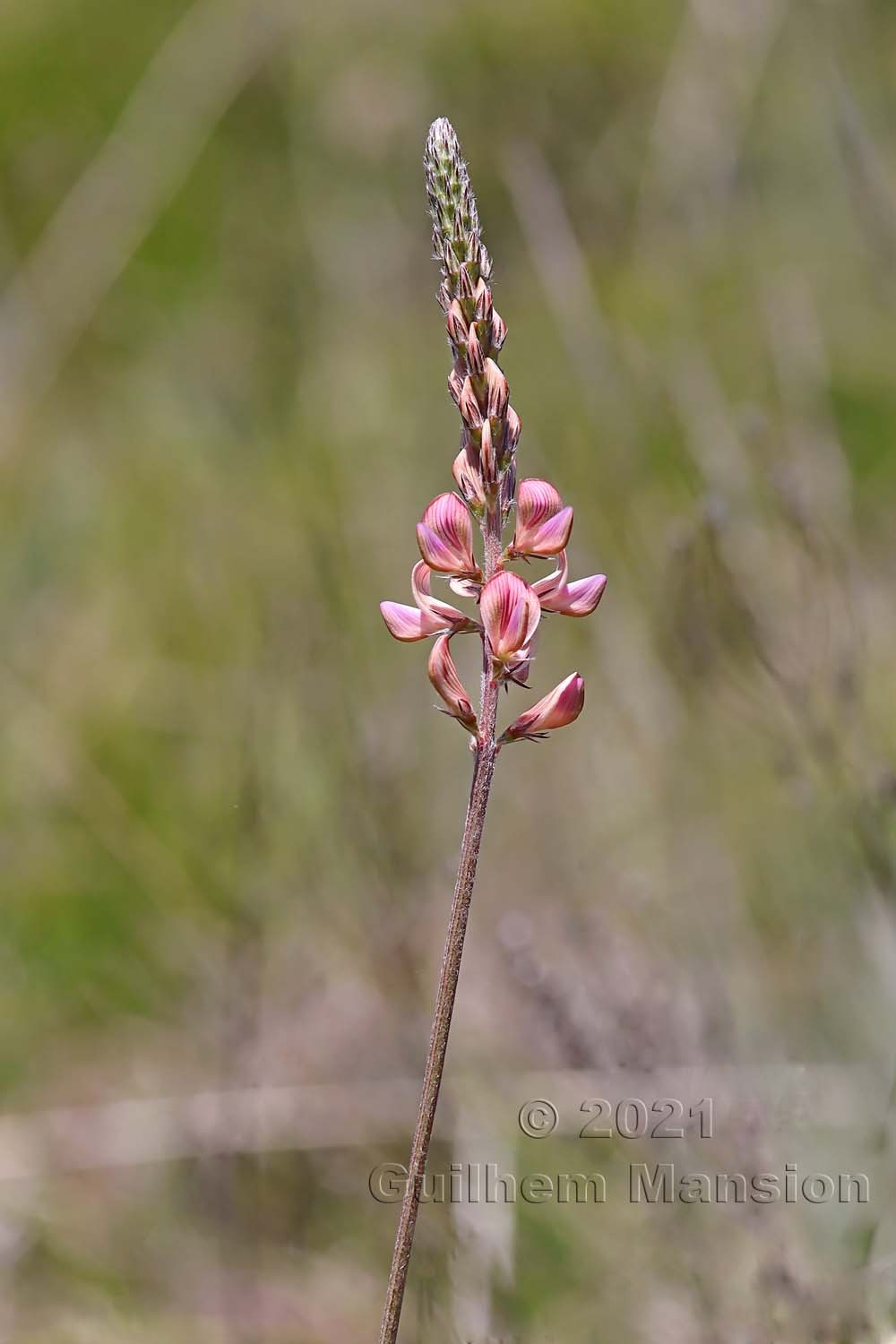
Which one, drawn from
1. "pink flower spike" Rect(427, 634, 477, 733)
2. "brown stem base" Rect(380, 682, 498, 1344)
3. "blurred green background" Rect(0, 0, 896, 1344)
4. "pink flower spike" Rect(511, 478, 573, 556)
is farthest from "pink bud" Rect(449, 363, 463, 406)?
"blurred green background" Rect(0, 0, 896, 1344)

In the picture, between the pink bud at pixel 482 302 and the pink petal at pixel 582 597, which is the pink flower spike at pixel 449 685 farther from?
the pink bud at pixel 482 302

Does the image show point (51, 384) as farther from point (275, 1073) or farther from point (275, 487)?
point (275, 1073)

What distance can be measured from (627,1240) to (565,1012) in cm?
41

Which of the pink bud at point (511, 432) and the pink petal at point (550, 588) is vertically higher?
the pink bud at point (511, 432)

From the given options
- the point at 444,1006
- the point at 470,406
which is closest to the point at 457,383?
the point at 470,406

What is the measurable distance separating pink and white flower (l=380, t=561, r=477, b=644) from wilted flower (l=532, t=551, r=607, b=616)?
0.07 m

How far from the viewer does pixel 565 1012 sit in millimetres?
2334

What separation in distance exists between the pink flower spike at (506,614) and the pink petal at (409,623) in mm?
125

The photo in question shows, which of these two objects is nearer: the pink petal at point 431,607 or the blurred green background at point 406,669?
the pink petal at point 431,607

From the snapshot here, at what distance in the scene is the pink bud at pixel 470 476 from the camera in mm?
1146

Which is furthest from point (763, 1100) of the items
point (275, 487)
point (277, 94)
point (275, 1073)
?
point (277, 94)

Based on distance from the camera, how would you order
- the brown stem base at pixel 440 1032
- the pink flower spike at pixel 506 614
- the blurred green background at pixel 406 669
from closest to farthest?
the brown stem base at pixel 440 1032, the pink flower spike at pixel 506 614, the blurred green background at pixel 406 669

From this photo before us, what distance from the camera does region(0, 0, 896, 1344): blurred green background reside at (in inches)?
94.6

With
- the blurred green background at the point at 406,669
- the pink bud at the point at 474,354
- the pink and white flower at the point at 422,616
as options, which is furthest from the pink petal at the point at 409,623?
the blurred green background at the point at 406,669
